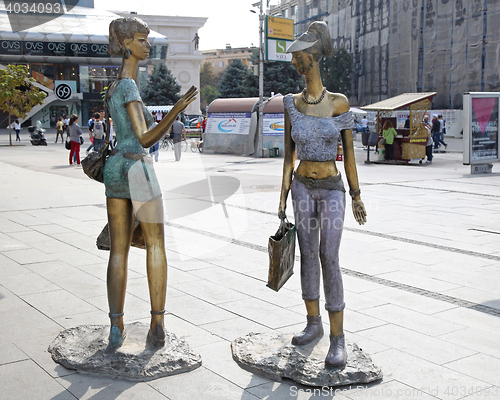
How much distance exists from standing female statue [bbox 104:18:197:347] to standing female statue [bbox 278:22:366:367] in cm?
86

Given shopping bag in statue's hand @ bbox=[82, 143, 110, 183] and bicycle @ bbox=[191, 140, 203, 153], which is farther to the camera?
bicycle @ bbox=[191, 140, 203, 153]

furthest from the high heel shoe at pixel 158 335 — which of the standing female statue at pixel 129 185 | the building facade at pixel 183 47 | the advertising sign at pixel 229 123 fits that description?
the building facade at pixel 183 47

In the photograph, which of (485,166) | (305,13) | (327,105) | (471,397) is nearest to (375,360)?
(471,397)

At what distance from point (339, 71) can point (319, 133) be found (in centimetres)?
5180

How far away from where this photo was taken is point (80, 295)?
5.01 m

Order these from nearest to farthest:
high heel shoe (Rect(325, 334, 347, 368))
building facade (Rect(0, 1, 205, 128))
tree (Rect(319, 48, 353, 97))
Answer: high heel shoe (Rect(325, 334, 347, 368)) → building facade (Rect(0, 1, 205, 128)) → tree (Rect(319, 48, 353, 97))

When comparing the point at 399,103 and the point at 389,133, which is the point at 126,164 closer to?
the point at 399,103

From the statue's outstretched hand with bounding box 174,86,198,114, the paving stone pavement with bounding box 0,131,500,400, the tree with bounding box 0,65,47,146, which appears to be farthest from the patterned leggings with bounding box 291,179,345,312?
the tree with bounding box 0,65,47,146

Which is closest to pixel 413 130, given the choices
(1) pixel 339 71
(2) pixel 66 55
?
(1) pixel 339 71

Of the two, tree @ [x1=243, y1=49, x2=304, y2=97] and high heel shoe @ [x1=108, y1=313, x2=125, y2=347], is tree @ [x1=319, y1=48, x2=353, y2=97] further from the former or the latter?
high heel shoe @ [x1=108, y1=313, x2=125, y2=347]

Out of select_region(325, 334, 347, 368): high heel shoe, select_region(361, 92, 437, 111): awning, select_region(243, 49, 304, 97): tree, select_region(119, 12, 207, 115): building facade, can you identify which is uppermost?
select_region(119, 12, 207, 115): building facade

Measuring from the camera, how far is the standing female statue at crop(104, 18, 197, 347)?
3.57 metres

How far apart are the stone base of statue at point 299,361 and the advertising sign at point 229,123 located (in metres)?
20.7

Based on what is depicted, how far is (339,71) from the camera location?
5338cm
